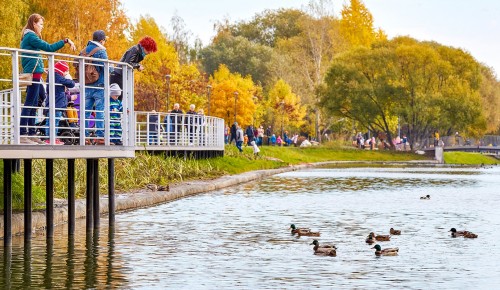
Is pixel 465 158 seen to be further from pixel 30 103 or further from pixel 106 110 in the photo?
pixel 30 103

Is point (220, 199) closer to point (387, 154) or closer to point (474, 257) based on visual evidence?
point (474, 257)

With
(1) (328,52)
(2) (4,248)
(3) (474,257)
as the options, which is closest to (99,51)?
(2) (4,248)

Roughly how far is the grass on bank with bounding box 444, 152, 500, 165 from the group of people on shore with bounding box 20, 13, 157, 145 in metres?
76.9

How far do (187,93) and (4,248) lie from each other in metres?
77.5

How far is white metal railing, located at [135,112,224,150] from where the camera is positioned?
3709cm

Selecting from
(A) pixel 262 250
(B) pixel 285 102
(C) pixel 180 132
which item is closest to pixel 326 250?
(A) pixel 262 250

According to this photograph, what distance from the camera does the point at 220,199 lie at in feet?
93.0

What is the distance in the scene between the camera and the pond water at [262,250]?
13.2 meters

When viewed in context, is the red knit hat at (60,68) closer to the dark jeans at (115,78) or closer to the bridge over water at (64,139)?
the bridge over water at (64,139)

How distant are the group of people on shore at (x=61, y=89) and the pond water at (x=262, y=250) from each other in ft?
5.77

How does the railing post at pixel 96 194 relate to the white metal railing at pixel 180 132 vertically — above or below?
below

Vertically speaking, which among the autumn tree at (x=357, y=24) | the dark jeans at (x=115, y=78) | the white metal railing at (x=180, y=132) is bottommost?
the white metal railing at (x=180, y=132)

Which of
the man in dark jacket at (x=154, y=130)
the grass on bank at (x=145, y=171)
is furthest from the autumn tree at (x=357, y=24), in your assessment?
the man in dark jacket at (x=154, y=130)

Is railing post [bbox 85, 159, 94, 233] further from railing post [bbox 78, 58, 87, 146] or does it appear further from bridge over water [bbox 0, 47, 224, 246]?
railing post [bbox 78, 58, 87, 146]
